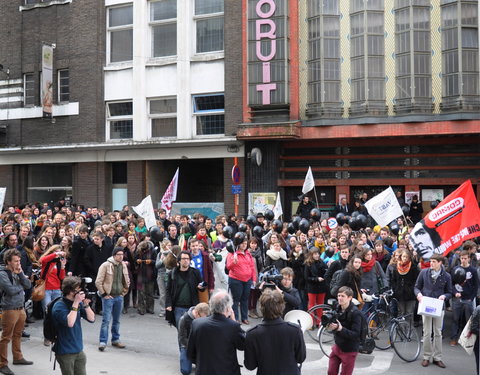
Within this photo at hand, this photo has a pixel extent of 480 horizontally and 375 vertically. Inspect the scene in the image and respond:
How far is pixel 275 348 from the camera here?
554 centimetres

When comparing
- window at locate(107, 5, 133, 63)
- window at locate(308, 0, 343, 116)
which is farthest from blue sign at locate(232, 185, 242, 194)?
window at locate(107, 5, 133, 63)

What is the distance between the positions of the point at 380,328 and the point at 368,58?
12.8 metres

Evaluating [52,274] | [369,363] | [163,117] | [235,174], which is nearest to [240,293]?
[369,363]

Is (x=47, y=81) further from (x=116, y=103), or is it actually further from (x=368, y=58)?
(x=368, y=58)

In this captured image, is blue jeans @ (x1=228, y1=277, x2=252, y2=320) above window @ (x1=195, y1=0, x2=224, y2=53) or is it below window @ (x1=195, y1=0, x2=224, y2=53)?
below

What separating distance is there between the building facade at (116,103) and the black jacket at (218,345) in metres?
17.1

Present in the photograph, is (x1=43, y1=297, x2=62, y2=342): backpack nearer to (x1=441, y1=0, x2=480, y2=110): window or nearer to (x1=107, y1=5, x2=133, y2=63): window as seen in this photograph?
(x1=441, y1=0, x2=480, y2=110): window

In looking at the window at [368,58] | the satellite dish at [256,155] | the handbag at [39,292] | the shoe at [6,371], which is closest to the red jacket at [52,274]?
the handbag at [39,292]

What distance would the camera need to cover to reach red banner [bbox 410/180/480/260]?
10.5m

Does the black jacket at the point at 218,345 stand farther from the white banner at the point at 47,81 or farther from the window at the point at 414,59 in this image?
the white banner at the point at 47,81

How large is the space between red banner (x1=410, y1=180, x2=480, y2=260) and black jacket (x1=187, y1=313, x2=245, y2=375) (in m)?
5.99

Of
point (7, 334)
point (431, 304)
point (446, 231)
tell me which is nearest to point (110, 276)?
point (7, 334)

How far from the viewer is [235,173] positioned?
72.2 feet

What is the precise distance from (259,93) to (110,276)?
1341cm
